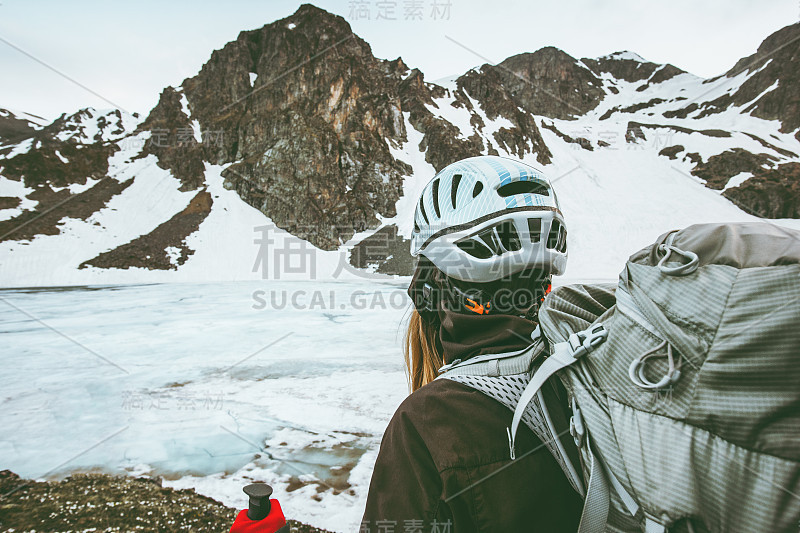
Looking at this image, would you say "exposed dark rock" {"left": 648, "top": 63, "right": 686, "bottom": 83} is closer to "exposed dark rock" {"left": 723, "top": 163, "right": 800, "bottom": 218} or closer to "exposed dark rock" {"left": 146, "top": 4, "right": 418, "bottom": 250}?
"exposed dark rock" {"left": 723, "top": 163, "right": 800, "bottom": 218}

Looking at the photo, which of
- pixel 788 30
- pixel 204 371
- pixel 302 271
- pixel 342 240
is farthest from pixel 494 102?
pixel 788 30

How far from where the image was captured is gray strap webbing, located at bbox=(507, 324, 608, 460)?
0.86 meters

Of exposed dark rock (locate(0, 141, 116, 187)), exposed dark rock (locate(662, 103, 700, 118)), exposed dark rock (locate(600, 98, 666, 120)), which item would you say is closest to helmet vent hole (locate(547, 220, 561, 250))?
exposed dark rock (locate(0, 141, 116, 187))

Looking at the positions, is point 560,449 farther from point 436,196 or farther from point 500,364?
point 436,196

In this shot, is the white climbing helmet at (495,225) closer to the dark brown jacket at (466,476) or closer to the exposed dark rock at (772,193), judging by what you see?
the dark brown jacket at (466,476)

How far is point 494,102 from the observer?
56.3 meters

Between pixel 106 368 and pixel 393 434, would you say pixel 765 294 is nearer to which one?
pixel 393 434

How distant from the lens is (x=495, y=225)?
60.6 inches

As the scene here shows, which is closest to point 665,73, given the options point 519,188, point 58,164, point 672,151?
point 672,151

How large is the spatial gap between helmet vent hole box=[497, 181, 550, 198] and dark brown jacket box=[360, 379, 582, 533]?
90cm

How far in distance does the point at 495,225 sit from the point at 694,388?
97 cm

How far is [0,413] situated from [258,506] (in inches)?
209

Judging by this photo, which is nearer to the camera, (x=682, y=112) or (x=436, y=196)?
(x=436, y=196)

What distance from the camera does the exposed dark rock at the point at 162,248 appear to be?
26.8 metres
